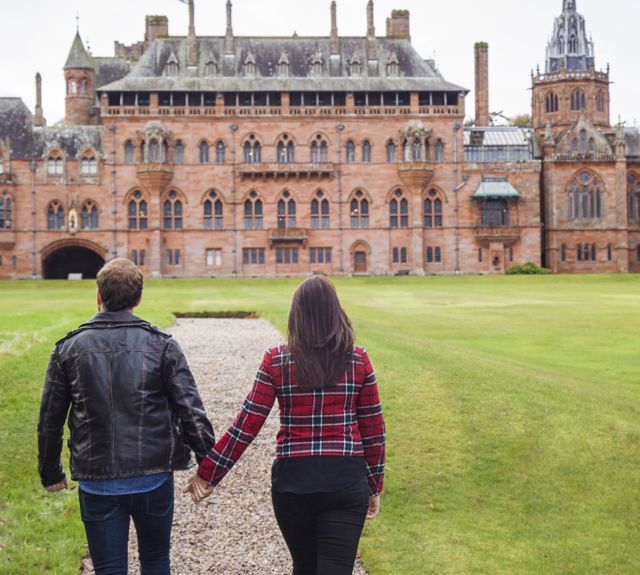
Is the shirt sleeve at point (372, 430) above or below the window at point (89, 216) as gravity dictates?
below

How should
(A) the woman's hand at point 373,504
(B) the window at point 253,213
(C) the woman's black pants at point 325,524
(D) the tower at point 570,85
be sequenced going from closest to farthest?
(C) the woman's black pants at point 325,524
(A) the woman's hand at point 373,504
(B) the window at point 253,213
(D) the tower at point 570,85

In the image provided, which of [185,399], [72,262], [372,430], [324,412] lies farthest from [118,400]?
[72,262]

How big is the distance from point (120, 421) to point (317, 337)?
4.93 ft

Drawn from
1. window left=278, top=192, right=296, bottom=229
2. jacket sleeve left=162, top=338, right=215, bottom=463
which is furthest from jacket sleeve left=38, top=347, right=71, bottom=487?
window left=278, top=192, right=296, bottom=229

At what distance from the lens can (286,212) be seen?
7712 cm

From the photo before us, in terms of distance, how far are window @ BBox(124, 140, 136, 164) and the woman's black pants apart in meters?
72.0

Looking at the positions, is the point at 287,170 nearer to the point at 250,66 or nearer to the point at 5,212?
the point at 250,66

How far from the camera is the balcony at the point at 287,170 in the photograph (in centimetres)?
7562

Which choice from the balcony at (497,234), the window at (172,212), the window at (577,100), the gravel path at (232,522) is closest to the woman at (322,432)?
the gravel path at (232,522)

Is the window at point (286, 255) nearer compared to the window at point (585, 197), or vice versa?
the window at point (286, 255)

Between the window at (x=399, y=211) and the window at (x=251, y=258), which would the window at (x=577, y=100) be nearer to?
the window at (x=399, y=211)

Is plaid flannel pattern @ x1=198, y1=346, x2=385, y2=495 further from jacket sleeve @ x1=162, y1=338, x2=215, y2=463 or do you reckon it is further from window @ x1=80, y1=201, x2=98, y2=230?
window @ x1=80, y1=201, x2=98, y2=230

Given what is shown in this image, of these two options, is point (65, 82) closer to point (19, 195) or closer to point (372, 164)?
point (19, 195)

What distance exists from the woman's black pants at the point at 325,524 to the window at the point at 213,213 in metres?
70.8
